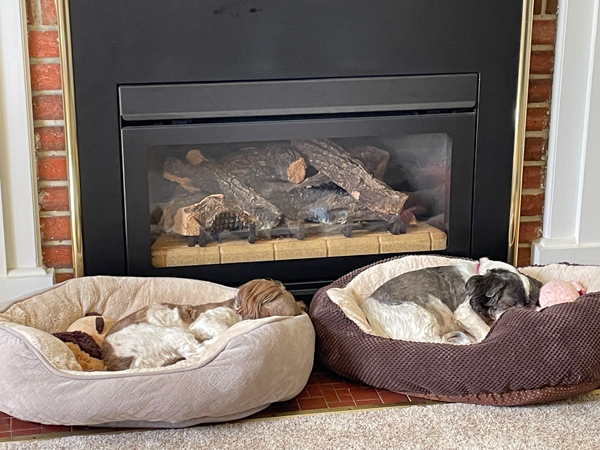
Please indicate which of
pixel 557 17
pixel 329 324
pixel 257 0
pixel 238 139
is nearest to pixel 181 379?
pixel 329 324

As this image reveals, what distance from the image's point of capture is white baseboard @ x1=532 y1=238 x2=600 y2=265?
2.81 metres

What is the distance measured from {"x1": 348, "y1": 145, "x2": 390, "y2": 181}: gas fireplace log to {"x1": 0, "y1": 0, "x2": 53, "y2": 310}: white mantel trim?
101 cm

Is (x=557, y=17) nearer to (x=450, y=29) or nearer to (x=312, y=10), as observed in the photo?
(x=450, y=29)

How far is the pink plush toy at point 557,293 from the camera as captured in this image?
229 centimetres

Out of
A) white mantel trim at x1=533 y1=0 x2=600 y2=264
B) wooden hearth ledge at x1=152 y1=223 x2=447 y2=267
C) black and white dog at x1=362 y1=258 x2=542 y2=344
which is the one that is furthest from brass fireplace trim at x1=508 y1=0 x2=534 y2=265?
black and white dog at x1=362 y1=258 x2=542 y2=344

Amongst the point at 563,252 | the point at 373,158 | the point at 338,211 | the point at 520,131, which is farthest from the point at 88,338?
the point at 563,252

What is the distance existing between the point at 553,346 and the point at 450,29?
40.8 inches

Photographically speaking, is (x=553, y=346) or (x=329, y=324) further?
(x=329, y=324)

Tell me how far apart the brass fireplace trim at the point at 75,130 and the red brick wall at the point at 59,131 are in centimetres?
7

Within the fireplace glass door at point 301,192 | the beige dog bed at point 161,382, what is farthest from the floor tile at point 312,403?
the fireplace glass door at point 301,192

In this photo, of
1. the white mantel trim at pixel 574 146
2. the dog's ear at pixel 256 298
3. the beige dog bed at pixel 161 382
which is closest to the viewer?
the beige dog bed at pixel 161 382

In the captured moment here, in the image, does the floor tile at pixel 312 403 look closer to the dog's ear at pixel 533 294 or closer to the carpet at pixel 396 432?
the carpet at pixel 396 432

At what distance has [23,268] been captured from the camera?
101 inches

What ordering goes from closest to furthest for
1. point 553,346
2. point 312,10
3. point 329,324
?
point 553,346, point 329,324, point 312,10
